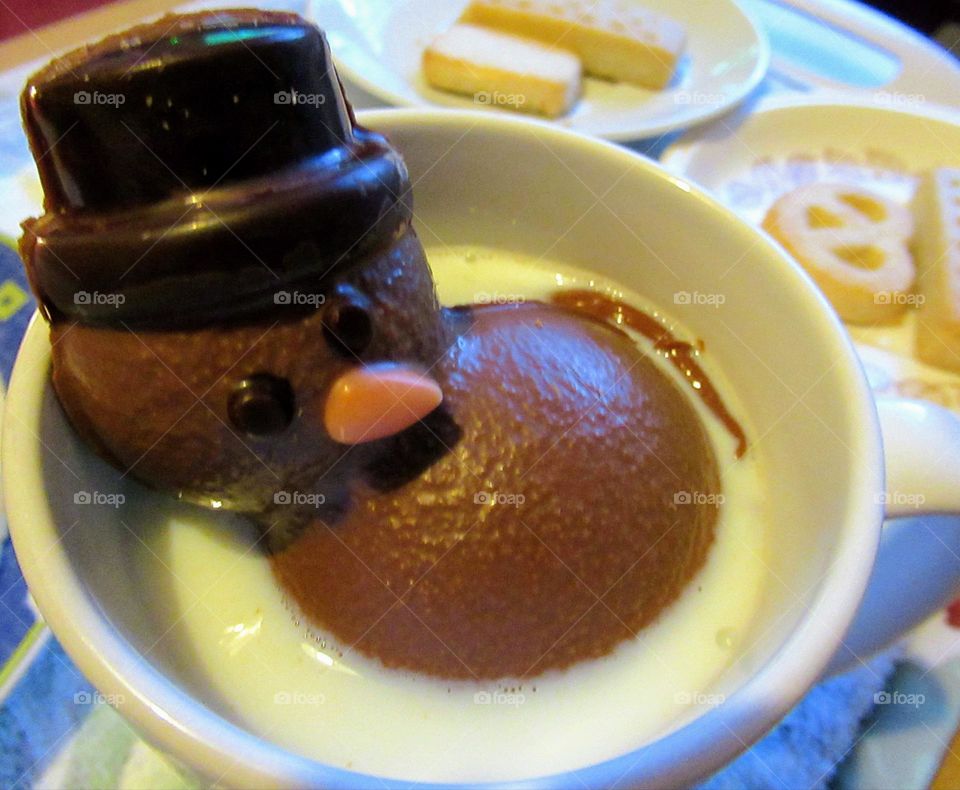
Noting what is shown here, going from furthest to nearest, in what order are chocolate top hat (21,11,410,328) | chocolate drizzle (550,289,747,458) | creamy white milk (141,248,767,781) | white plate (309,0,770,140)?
→ white plate (309,0,770,140)
chocolate drizzle (550,289,747,458)
creamy white milk (141,248,767,781)
chocolate top hat (21,11,410,328)

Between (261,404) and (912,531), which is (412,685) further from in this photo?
(912,531)

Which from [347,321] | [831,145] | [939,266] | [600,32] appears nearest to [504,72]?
[600,32]

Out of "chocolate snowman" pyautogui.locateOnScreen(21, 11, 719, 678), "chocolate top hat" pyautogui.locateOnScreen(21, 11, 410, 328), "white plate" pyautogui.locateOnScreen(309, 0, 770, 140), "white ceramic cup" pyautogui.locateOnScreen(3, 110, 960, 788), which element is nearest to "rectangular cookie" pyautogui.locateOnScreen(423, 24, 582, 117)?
"white plate" pyautogui.locateOnScreen(309, 0, 770, 140)

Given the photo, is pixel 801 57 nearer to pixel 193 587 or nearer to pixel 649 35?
pixel 649 35

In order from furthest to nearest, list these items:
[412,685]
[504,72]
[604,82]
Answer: [604,82] → [504,72] → [412,685]

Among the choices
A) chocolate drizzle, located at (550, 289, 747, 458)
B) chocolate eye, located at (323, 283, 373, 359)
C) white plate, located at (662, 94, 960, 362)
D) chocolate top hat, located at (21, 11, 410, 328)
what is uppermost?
chocolate top hat, located at (21, 11, 410, 328)

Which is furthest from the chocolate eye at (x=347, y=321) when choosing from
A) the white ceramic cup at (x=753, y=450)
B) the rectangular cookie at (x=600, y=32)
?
the rectangular cookie at (x=600, y=32)

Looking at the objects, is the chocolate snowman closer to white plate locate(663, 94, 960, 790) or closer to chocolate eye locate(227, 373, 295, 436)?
chocolate eye locate(227, 373, 295, 436)
